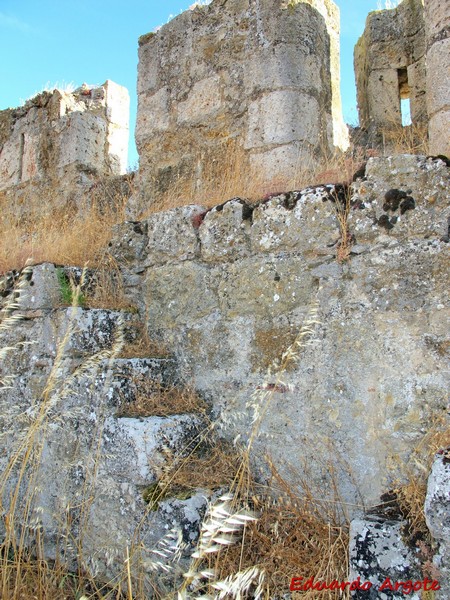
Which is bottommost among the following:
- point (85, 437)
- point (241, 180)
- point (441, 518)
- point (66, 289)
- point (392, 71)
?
point (441, 518)

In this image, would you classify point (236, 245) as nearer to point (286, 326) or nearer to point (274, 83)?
point (286, 326)

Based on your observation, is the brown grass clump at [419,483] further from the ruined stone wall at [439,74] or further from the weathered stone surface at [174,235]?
the ruined stone wall at [439,74]

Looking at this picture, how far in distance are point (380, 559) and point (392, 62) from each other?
5084 mm

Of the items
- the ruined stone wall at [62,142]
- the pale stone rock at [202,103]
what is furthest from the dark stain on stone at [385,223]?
the ruined stone wall at [62,142]

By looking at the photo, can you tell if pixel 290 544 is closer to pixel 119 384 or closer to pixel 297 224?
pixel 119 384

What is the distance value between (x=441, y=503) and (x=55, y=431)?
6.32ft

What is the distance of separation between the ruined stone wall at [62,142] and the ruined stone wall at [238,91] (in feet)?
5.74

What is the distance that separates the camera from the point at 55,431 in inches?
111

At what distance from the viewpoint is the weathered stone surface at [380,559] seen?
172 centimetres

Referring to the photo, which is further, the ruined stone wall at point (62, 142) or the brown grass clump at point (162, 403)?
the ruined stone wall at point (62, 142)

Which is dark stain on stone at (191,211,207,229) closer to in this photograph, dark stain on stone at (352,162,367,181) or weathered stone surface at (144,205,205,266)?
weathered stone surface at (144,205,205,266)

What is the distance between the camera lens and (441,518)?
166cm

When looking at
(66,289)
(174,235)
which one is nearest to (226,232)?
(174,235)

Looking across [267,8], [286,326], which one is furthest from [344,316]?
[267,8]
